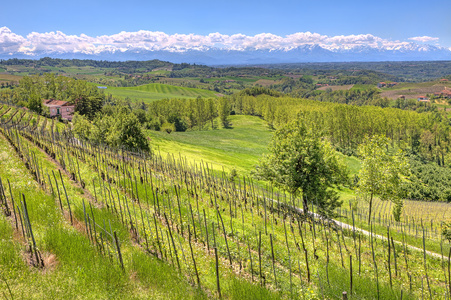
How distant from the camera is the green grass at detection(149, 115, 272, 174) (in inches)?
2313

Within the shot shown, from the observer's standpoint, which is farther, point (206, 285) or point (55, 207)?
point (55, 207)

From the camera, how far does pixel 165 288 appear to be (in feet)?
33.8

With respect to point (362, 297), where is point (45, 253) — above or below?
above

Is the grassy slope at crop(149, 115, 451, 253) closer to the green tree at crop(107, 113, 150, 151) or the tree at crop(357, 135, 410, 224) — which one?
the tree at crop(357, 135, 410, 224)

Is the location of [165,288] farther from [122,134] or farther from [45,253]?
[122,134]

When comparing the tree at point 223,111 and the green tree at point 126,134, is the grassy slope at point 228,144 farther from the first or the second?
the green tree at point 126,134

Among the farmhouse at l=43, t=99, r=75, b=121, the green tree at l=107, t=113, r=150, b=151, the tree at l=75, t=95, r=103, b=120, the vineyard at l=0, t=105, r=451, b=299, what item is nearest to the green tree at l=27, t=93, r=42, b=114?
the farmhouse at l=43, t=99, r=75, b=121

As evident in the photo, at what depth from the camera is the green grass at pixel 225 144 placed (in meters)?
58.8

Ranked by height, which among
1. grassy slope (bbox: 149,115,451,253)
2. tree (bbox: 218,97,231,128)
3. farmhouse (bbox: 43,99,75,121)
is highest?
farmhouse (bbox: 43,99,75,121)

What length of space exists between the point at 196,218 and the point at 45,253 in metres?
8.84

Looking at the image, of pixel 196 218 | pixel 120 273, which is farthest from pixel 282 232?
pixel 120 273

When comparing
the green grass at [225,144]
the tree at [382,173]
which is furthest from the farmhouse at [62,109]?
the tree at [382,173]

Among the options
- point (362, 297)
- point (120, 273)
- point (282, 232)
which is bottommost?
point (282, 232)

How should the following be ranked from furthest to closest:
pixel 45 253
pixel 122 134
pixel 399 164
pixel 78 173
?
pixel 122 134
pixel 399 164
pixel 78 173
pixel 45 253
